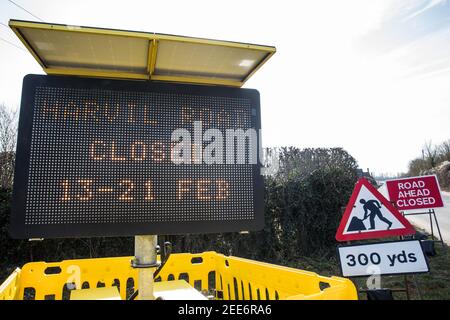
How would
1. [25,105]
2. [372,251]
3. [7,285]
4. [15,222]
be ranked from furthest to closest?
[372,251]
[7,285]
[25,105]
[15,222]

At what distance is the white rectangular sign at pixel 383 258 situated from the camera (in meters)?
2.83

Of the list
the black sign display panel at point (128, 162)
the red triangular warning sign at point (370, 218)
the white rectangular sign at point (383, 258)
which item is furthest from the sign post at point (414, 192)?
the black sign display panel at point (128, 162)

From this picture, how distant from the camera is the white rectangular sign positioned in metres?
2.83

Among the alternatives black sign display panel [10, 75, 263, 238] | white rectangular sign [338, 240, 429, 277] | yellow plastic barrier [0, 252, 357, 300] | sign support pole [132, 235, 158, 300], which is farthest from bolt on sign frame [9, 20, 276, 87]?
white rectangular sign [338, 240, 429, 277]

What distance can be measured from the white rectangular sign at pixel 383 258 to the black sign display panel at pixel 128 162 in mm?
1451

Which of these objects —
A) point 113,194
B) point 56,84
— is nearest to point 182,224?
point 113,194

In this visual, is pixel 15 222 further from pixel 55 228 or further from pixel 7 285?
pixel 7 285

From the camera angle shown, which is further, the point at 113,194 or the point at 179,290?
the point at 179,290

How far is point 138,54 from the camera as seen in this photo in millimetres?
2021

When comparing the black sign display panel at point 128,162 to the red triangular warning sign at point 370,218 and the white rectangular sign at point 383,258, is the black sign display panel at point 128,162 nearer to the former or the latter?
the white rectangular sign at point 383,258

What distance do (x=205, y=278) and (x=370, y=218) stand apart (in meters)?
2.05

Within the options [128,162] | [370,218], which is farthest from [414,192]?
[128,162]

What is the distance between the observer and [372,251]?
2.98 m

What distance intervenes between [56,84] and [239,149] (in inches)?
48.8
